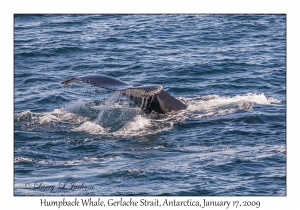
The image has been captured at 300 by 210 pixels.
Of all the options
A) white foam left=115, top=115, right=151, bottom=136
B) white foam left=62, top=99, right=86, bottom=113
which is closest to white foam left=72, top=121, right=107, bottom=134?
white foam left=115, top=115, right=151, bottom=136

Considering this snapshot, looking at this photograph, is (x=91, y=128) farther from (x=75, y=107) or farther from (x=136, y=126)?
(x=75, y=107)

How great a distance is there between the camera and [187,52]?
24688 mm

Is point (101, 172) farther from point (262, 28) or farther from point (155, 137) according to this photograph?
point (262, 28)

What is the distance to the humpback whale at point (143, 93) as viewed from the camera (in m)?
15.1

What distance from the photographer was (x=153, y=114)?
1627cm

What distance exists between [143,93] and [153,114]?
44.3 inches

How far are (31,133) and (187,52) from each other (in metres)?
10.2

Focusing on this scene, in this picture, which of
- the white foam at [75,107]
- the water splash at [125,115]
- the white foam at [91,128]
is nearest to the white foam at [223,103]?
the water splash at [125,115]

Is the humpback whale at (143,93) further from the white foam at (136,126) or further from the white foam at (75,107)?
the white foam at (75,107)

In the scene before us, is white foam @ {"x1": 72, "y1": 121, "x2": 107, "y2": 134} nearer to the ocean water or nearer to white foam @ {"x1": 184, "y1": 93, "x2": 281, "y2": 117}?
the ocean water

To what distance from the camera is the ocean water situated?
1275 centimetres

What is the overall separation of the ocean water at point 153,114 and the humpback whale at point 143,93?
0.23 meters

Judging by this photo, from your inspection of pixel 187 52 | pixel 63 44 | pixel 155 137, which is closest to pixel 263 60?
pixel 187 52
